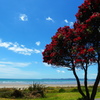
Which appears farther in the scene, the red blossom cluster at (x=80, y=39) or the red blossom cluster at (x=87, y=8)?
the red blossom cluster at (x=87, y=8)

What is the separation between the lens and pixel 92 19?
925 cm

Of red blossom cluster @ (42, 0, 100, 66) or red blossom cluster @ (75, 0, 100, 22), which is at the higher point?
red blossom cluster @ (75, 0, 100, 22)

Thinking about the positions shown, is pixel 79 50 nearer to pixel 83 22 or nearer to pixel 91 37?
pixel 91 37

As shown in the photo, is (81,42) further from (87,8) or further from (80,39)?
(87,8)

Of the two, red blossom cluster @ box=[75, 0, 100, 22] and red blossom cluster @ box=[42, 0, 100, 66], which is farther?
red blossom cluster @ box=[75, 0, 100, 22]

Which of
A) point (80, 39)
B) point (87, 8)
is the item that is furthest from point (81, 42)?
point (87, 8)

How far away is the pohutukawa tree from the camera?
9375 mm

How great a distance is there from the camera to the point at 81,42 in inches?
386

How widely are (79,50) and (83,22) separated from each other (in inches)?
67.4

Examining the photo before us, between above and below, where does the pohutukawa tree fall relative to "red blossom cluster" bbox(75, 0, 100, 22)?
below

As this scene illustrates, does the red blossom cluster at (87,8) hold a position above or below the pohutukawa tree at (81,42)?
above

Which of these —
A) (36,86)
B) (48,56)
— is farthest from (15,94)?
(48,56)

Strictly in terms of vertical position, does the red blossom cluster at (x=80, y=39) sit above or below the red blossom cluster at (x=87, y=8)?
below

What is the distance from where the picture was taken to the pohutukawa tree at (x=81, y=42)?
30.8 ft
